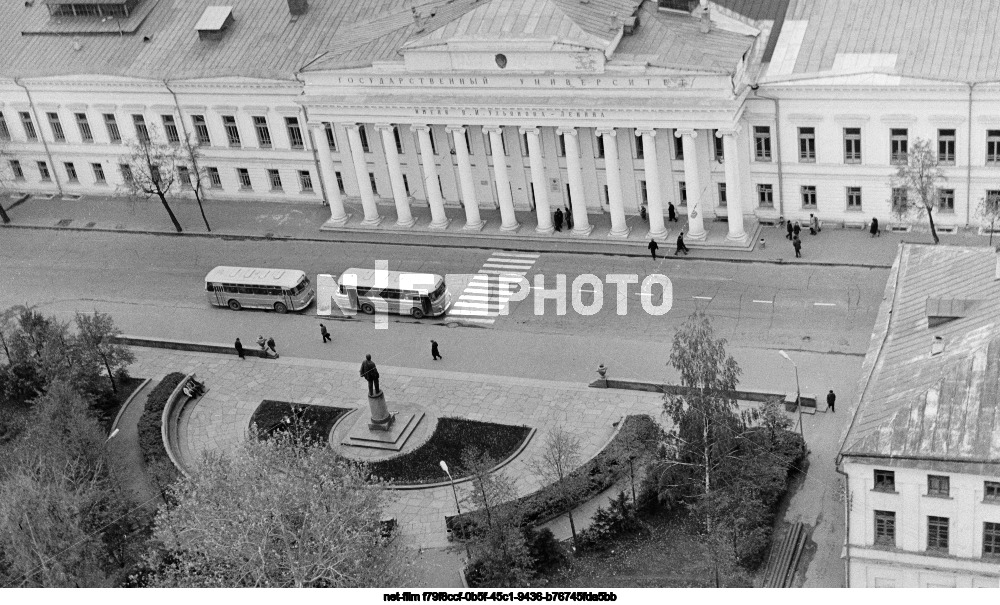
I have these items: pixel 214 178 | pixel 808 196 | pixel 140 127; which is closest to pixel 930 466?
pixel 808 196

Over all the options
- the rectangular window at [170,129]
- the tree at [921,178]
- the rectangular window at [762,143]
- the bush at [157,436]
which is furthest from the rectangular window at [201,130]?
the tree at [921,178]

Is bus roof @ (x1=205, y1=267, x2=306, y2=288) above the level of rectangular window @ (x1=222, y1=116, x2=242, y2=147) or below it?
below

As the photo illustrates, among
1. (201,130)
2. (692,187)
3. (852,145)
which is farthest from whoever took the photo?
(201,130)

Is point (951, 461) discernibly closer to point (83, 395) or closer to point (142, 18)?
point (83, 395)

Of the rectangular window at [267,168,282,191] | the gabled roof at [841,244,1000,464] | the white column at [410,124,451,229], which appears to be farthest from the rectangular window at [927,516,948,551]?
the rectangular window at [267,168,282,191]

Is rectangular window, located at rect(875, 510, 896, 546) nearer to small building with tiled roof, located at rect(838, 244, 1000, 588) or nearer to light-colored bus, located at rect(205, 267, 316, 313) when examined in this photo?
small building with tiled roof, located at rect(838, 244, 1000, 588)

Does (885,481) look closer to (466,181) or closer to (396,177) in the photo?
(466,181)

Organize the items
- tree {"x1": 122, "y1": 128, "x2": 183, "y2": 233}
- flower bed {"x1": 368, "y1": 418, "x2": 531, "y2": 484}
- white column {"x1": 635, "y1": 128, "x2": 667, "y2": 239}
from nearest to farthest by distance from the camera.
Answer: flower bed {"x1": 368, "y1": 418, "x2": 531, "y2": 484}
white column {"x1": 635, "y1": 128, "x2": 667, "y2": 239}
tree {"x1": 122, "y1": 128, "x2": 183, "y2": 233}
